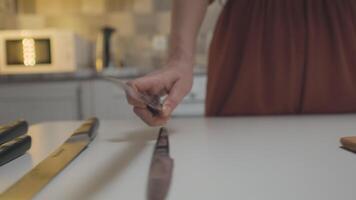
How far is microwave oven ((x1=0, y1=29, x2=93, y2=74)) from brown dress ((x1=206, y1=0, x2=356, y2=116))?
3.62 feet

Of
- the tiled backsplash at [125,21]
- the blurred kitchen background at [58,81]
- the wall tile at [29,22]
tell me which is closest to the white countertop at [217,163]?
the blurred kitchen background at [58,81]

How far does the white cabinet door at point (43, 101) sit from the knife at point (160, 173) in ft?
4.26

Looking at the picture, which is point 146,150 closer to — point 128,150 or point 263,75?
point 128,150

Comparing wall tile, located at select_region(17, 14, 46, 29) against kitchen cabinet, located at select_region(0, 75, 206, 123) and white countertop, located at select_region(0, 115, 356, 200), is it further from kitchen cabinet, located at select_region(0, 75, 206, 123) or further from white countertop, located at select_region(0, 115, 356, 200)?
white countertop, located at select_region(0, 115, 356, 200)

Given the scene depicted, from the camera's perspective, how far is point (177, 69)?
0.60 m

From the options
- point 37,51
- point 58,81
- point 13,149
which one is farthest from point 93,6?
point 13,149

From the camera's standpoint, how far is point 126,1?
7.12ft

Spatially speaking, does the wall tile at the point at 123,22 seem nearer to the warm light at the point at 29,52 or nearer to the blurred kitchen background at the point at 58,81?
the blurred kitchen background at the point at 58,81

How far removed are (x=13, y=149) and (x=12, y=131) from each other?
6cm

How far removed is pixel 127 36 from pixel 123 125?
5.21 feet

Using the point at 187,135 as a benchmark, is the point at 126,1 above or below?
above

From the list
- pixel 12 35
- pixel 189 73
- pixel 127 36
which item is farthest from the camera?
pixel 127 36

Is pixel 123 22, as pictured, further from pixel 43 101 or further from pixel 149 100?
pixel 149 100

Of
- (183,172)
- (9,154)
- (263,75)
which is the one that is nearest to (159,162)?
(183,172)
